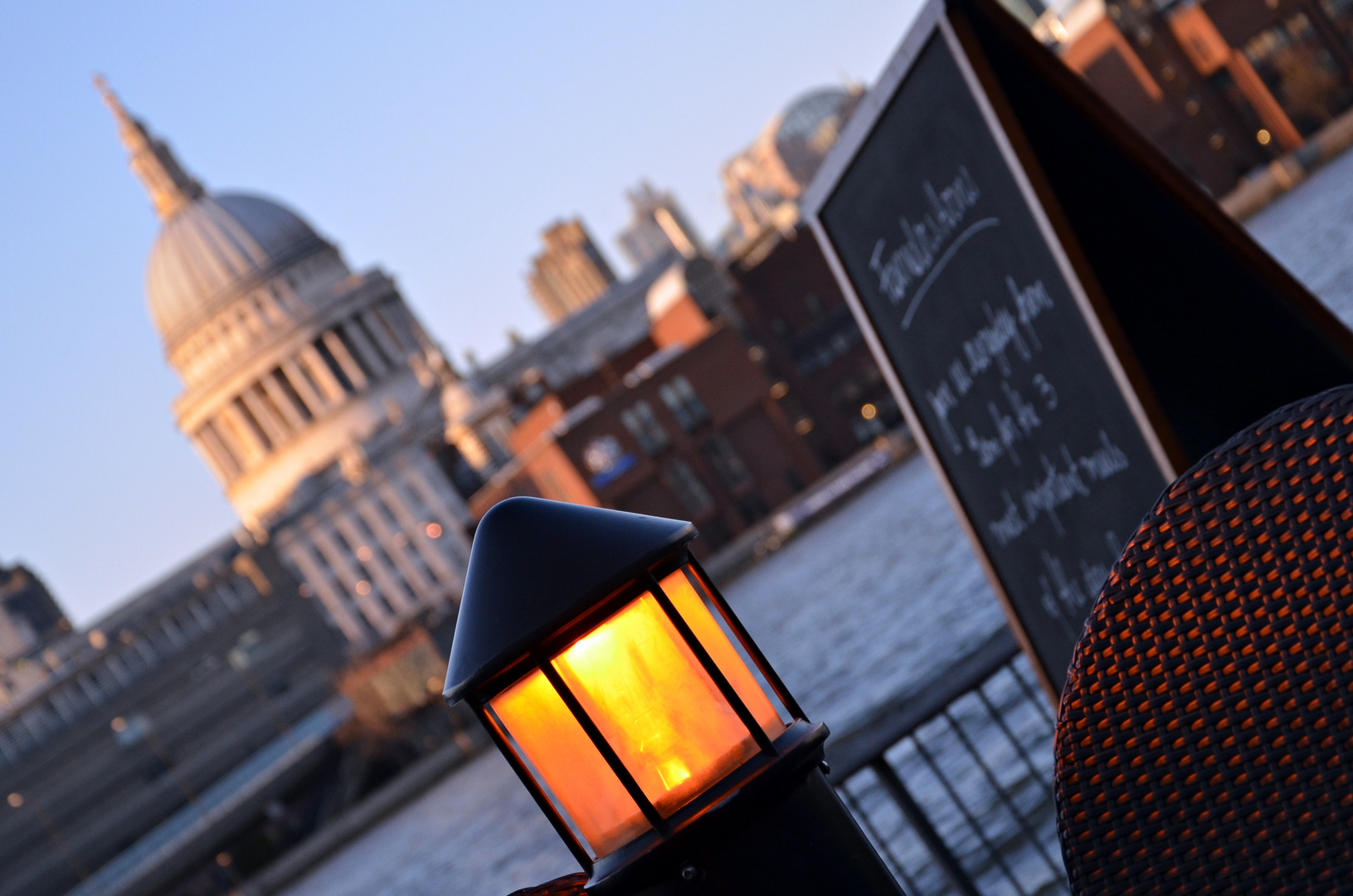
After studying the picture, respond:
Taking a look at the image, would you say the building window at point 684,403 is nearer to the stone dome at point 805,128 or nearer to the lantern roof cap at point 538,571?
the lantern roof cap at point 538,571

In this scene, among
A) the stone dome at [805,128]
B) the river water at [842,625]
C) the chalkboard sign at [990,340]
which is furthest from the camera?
the stone dome at [805,128]

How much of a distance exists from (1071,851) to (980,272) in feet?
5.55

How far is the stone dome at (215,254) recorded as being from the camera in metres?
99.2

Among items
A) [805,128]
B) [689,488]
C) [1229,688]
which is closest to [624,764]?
[1229,688]

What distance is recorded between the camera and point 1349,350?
9.02 feet

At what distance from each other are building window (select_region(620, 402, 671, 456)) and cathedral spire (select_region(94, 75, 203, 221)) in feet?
222

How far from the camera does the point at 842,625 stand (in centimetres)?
2770

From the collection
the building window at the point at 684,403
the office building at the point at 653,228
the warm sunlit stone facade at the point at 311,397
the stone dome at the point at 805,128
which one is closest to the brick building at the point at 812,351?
the building window at the point at 684,403

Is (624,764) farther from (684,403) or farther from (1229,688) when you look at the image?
(684,403)

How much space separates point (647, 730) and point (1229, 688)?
2.61ft

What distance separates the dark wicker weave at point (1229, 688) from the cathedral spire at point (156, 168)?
375 ft

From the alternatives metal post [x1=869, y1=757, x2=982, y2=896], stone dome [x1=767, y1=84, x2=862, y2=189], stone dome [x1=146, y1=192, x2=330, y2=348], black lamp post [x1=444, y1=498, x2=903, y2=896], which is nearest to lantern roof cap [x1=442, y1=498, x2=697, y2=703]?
black lamp post [x1=444, y1=498, x2=903, y2=896]

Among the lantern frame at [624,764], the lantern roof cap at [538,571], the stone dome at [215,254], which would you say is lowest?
the lantern frame at [624,764]

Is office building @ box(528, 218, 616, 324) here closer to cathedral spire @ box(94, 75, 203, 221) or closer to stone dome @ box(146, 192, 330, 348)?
stone dome @ box(146, 192, 330, 348)
